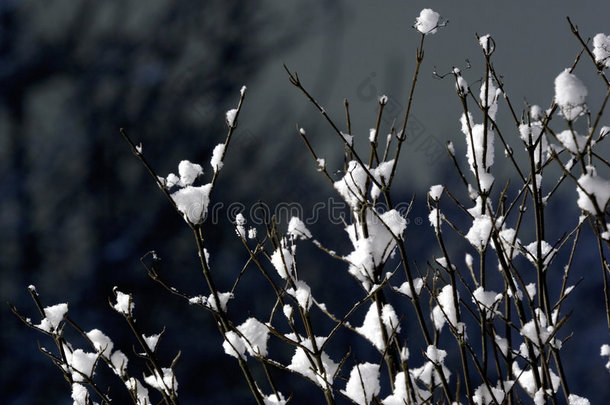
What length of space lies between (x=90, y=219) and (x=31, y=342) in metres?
1.14

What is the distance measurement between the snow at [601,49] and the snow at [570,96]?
0.22 m

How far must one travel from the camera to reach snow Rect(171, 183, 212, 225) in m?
1.22

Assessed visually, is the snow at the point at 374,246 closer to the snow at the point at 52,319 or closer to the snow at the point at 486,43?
the snow at the point at 486,43

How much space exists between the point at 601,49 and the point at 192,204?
1002mm

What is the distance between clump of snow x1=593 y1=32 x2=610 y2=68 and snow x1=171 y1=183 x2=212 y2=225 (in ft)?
3.11

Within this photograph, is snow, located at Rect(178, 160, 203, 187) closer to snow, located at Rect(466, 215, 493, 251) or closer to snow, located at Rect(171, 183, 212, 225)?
snow, located at Rect(171, 183, 212, 225)

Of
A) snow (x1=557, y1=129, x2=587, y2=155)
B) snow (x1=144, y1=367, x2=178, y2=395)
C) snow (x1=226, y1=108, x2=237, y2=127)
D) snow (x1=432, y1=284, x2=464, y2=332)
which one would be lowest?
snow (x1=144, y1=367, x2=178, y2=395)

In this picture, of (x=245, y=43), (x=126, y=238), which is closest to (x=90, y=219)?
(x=126, y=238)

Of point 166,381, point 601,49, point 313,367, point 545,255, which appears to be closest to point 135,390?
point 166,381

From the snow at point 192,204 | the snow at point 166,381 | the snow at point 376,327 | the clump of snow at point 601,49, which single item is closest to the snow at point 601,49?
the clump of snow at point 601,49

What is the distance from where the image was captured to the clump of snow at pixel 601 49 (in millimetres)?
1166

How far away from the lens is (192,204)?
124 cm

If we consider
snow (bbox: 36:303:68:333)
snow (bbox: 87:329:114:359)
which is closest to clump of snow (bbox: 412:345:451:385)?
snow (bbox: 87:329:114:359)

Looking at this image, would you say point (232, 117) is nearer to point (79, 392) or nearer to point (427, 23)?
point (427, 23)
